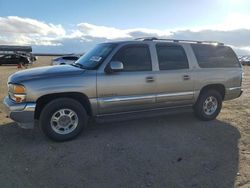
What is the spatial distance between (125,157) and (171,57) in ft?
9.11

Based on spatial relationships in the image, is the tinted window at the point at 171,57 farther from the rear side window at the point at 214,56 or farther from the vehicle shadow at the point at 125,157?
the vehicle shadow at the point at 125,157

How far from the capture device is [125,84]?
20.4ft

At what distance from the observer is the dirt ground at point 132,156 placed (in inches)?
172

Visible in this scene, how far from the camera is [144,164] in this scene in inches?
193

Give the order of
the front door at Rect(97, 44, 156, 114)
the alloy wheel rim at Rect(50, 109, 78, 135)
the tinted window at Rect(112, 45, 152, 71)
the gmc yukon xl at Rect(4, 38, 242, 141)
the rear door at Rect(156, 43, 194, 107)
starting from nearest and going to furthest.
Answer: the gmc yukon xl at Rect(4, 38, 242, 141)
the alloy wheel rim at Rect(50, 109, 78, 135)
the front door at Rect(97, 44, 156, 114)
the tinted window at Rect(112, 45, 152, 71)
the rear door at Rect(156, 43, 194, 107)

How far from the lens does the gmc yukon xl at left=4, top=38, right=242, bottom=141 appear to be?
5633mm

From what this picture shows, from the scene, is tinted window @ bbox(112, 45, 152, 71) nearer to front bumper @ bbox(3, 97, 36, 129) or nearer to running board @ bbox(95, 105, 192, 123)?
running board @ bbox(95, 105, 192, 123)

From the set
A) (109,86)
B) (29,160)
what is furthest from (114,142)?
(29,160)

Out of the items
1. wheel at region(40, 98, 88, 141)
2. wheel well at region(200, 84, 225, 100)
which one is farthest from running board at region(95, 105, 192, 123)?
wheel well at region(200, 84, 225, 100)

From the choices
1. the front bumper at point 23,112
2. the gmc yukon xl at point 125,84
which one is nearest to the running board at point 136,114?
the gmc yukon xl at point 125,84

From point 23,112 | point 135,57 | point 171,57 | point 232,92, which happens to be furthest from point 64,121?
point 232,92

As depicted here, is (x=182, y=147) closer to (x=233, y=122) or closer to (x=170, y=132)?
(x=170, y=132)

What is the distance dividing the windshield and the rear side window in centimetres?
215

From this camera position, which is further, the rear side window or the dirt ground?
the rear side window
